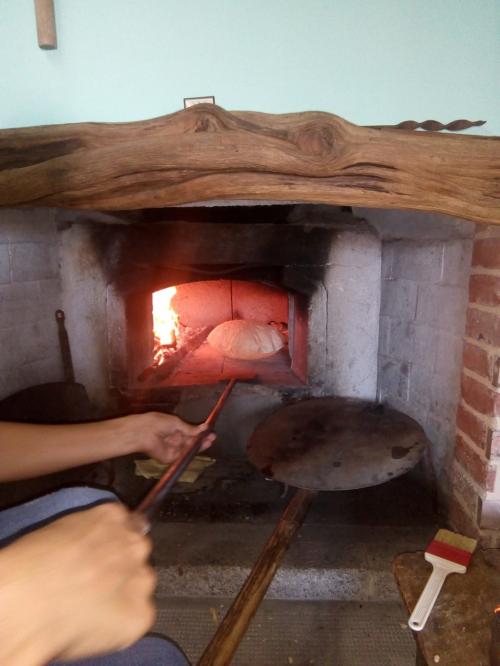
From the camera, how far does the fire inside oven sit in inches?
Result: 74.5

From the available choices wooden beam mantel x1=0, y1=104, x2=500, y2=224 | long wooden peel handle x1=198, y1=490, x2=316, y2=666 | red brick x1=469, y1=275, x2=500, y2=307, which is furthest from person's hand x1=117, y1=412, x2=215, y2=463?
red brick x1=469, y1=275, x2=500, y2=307

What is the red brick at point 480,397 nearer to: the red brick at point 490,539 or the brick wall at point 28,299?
the red brick at point 490,539

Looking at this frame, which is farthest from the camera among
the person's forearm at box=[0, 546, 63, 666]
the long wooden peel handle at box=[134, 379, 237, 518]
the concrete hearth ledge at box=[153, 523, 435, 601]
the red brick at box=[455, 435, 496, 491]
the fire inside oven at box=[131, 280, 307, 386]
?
the fire inside oven at box=[131, 280, 307, 386]

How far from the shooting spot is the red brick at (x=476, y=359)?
107 cm

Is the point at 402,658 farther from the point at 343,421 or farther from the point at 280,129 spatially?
the point at 280,129

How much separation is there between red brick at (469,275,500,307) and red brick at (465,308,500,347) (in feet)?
0.09

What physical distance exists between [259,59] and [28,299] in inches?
42.7

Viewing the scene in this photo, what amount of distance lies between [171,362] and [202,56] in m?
1.41

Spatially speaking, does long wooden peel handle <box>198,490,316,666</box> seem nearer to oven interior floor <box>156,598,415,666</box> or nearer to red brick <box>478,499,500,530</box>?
oven interior floor <box>156,598,415,666</box>

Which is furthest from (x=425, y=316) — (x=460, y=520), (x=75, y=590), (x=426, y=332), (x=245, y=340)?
Answer: (x=75, y=590)

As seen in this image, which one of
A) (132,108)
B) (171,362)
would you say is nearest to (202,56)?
(132,108)

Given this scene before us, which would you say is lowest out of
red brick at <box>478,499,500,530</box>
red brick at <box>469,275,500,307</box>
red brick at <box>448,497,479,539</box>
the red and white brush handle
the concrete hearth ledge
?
the concrete hearth ledge

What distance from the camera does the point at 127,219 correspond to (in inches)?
63.7

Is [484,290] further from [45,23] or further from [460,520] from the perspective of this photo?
[45,23]
